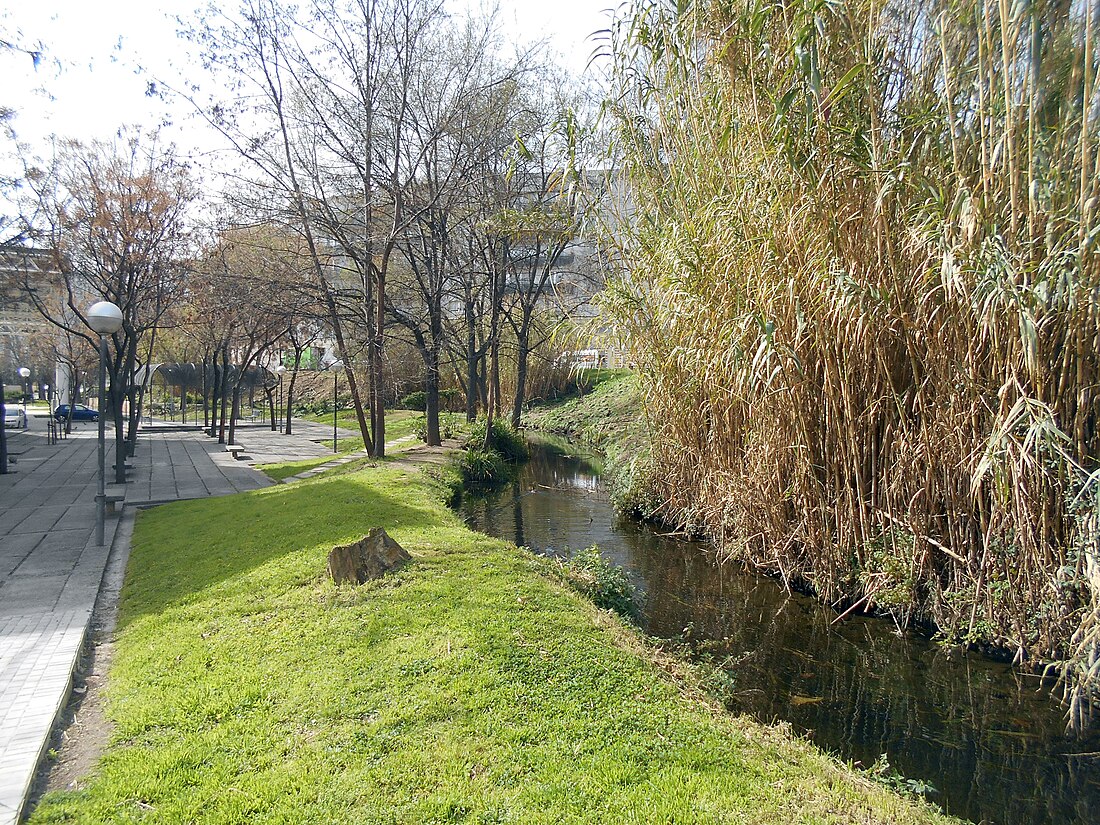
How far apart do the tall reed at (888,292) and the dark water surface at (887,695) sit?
0.24 metres

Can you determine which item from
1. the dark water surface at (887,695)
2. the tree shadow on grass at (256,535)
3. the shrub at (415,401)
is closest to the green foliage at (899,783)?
the dark water surface at (887,695)

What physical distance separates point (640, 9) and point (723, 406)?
3395 millimetres

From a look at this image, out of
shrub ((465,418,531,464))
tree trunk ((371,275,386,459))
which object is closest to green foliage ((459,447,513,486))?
shrub ((465,418,531,464))

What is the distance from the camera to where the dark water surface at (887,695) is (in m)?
3.21

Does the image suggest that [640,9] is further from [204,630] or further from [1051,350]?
[204,630]

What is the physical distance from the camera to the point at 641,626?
203 inches

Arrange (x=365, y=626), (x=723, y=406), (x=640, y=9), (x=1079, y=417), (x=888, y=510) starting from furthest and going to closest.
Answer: (x=723, y=406) < (x=640, y=9) < (x=888, y=510) < (x=365, y=626) < (x=1079, y=417)

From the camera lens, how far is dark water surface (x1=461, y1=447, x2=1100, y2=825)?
3.21 meters

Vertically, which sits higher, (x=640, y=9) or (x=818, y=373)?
(x=640, y=9)

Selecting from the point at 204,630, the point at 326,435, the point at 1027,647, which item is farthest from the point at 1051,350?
the point at 326,435

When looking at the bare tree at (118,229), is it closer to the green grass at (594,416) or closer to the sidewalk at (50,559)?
the sidewalk at (50,559)

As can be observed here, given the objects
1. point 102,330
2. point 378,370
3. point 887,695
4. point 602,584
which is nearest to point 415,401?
point 378,370

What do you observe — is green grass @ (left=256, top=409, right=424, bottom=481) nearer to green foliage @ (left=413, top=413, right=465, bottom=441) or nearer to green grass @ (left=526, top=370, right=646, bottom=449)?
green foliage @ (left=413, top=413, right=465, bottom=441)

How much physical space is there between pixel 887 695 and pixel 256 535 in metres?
5.39
